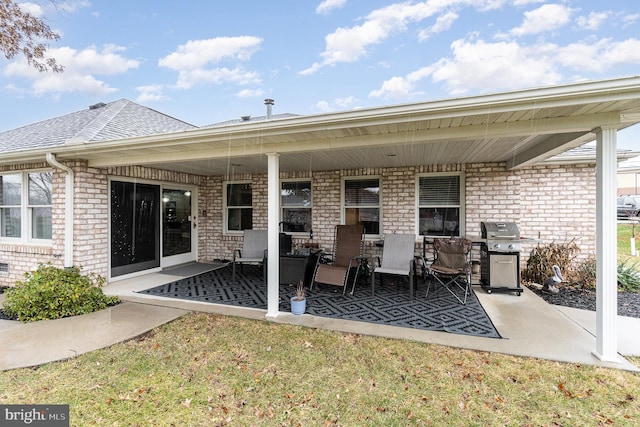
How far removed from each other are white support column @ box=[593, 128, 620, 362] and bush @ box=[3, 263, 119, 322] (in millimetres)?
6110

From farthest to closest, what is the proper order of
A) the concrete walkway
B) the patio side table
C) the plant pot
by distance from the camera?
the patio side table → the plant pot → the concrete walkway

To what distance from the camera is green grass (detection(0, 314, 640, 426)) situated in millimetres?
2162

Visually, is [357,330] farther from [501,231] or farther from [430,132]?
[501,231]

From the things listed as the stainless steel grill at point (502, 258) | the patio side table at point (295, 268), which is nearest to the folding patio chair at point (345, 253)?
the patio side table at point (295, 268)

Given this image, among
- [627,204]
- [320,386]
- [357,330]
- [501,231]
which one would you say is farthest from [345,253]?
[627,204]

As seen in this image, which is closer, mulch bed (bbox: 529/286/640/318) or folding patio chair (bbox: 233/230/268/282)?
mulch bed (bbox: 529/286/640/318)

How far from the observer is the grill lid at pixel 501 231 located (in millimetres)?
5214

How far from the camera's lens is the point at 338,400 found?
2.36 metres

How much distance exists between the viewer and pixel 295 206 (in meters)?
7.50

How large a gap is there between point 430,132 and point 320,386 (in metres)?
2.74

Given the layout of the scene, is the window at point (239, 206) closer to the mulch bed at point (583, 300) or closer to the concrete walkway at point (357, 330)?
the concrete walkway at point (357, 330)

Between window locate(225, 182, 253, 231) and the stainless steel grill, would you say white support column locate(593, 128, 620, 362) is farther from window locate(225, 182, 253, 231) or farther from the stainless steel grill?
window locate(225, 182, 253, 231)

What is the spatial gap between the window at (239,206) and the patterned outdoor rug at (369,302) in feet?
Answer: 6.62

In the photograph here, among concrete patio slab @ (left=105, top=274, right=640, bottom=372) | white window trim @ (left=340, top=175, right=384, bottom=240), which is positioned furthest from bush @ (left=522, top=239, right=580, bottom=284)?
white window trim @ (left=340, top=175, right=384, bottom=240)
